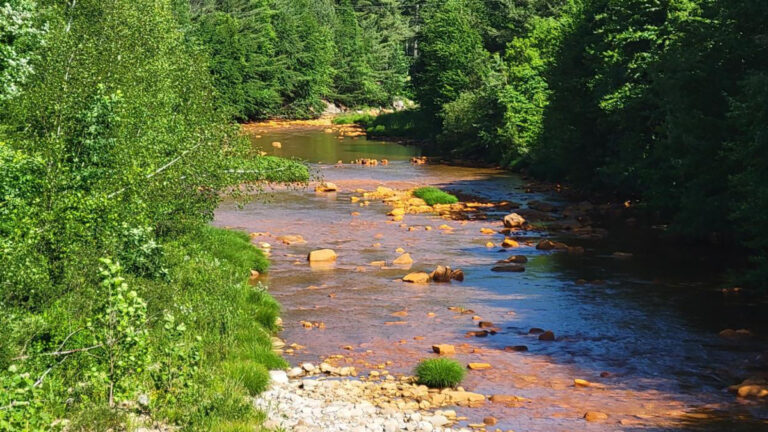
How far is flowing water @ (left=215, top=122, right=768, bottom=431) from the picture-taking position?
19297 millimetres

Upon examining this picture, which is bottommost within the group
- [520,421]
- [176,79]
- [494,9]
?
[520,421]

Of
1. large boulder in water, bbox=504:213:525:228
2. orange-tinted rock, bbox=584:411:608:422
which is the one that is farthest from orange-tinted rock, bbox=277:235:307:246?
orange-tinted rock, bbox=584:411:608:422

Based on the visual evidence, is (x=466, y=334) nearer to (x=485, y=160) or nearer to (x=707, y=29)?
(x=707, y=29)

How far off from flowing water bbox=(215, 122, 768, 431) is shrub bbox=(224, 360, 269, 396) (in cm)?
301

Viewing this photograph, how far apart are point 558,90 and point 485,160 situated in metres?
17.5

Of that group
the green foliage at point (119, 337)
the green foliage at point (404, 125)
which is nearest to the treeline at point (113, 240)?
the green foliage at point (119, 337)

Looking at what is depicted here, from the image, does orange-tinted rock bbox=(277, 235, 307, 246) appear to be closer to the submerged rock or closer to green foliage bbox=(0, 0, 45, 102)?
the submerged rock

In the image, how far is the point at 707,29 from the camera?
33.3 meters

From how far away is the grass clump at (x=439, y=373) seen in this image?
2003 centimetres

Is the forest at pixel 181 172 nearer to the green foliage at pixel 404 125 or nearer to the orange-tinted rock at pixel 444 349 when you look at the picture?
the orange-tinted rock at pixel 444 349

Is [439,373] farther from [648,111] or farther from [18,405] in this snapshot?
[648,111]

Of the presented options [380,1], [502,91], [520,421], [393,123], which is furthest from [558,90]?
[380,1]

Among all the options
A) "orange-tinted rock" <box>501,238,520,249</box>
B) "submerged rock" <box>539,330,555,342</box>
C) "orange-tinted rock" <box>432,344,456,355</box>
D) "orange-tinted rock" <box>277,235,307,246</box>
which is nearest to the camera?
"orange-tinted rock" <box>432,344,456,355</box>

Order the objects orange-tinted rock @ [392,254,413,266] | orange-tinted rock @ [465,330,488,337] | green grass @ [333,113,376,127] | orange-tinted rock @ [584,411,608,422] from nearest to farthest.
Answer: orange-tinted rock @ [584,411,608,422] → orange-tinted rock @ [465,330,488,337] → orange-tinted rock @ [392,254,413,266] → green grass @ [333,113,376,127]
